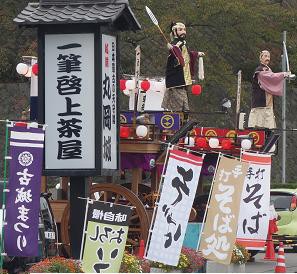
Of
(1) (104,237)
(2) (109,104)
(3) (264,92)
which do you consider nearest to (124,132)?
(2) (109,104)

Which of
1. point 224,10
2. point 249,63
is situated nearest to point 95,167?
point 224,10

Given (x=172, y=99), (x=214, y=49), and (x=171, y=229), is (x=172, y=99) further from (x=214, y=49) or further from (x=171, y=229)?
(x=214, y=49)

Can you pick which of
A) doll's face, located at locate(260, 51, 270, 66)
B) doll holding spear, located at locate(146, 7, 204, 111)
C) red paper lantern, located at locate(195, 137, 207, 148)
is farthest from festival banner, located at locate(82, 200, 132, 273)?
doll's face, located at locate(260, 51, 270, 66)

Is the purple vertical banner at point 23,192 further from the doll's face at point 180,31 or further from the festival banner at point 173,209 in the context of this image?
the doll's face at point 180,31

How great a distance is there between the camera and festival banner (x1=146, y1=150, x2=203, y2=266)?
45.0 ft

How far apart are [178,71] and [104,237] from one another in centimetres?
698

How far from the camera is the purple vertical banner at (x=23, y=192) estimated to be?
11.6 metres

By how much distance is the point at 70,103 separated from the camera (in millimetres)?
12836

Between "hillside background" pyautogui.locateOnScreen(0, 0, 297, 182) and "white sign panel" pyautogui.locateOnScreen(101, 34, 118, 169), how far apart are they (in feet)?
51.9

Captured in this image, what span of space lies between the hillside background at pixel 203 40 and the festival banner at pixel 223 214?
13.8 m

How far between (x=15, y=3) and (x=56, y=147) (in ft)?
62.3

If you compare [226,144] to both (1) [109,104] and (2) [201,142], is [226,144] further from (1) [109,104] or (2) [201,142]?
(1) [109,104]

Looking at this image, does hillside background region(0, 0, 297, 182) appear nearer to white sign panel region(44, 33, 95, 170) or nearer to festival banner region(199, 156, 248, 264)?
festival banner region(199, 156, 248, 264)

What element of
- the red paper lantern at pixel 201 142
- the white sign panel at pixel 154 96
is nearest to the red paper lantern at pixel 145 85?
the white sign panel at pixel 154 96
